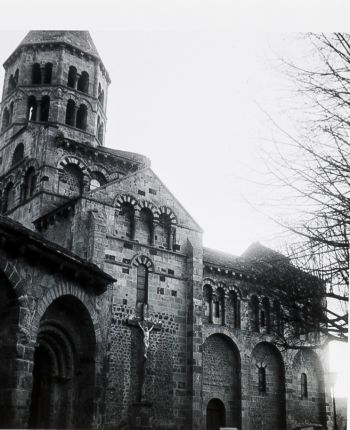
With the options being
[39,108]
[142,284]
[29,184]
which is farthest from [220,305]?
[39,108]

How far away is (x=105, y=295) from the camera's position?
19250 millimetres

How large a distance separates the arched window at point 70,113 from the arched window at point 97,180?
311cm

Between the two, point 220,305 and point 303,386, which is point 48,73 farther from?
point 303,386

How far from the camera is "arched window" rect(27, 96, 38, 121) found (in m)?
28.7

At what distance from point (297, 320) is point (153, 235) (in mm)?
10350

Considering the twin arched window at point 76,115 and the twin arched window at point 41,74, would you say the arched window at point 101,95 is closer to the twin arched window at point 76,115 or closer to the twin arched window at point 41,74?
the twin arched window at point 76,115

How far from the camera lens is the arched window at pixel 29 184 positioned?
26812 millimetres

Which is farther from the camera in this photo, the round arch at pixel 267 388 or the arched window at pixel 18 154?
the arched window at pixel 18 154

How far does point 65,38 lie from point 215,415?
65.8 feet

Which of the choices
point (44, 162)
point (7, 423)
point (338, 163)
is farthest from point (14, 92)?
point (338, 163)

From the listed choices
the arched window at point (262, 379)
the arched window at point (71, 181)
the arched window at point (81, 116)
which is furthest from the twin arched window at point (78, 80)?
the arched window at point (262, 379)

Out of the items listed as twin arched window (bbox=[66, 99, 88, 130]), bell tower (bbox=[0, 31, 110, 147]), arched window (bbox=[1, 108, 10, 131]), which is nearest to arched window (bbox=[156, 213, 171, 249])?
bell tower (bbox=[0, 31, 110, 147])

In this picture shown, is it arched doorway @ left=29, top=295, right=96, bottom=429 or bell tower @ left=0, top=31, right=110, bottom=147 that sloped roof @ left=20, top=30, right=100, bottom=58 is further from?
arched doorway @ left=29, top=295, right=96, bottom=429

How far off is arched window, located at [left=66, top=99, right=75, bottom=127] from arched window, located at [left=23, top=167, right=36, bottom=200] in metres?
3.38
